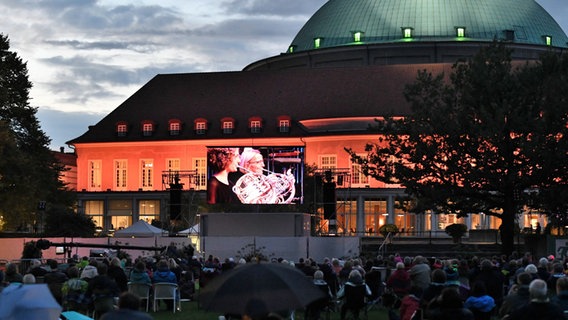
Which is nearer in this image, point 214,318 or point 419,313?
point 419,313

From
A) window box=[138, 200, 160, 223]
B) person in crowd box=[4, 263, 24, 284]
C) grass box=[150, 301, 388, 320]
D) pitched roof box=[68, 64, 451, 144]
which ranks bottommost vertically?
grass box=[150, 301, 388, 320]

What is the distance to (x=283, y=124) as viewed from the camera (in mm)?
112750

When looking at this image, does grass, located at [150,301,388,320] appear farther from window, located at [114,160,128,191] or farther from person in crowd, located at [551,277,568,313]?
window, located at [114,160,128,191]

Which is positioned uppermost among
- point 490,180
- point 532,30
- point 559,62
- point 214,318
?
point 532,30

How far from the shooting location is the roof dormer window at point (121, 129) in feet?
385

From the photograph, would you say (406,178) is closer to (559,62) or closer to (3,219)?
(559,62)

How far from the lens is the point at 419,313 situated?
21.8 m

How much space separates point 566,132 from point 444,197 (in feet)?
19.1

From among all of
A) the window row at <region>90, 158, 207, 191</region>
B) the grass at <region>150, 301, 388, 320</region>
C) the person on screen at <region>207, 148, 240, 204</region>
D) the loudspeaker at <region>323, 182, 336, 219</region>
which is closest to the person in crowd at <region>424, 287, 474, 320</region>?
the grass at <region>150, 301, 388, 320</region>

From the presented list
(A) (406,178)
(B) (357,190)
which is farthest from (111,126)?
(A) (406,178)

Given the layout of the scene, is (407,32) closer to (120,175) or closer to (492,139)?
(120,175)

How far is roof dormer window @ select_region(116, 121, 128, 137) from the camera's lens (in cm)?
11747

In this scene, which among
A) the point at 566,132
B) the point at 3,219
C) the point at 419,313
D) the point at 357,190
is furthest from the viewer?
the point at 357,190

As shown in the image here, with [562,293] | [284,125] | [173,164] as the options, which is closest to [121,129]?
[173,164]
